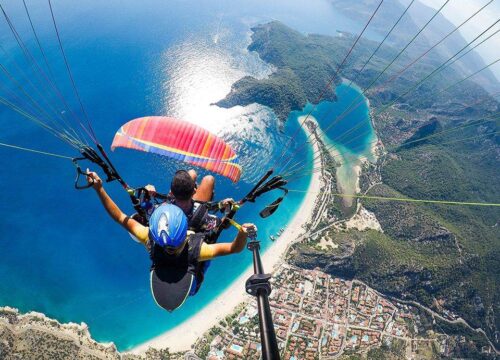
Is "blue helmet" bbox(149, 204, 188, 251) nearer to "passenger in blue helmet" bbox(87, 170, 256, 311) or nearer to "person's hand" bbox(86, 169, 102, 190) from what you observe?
"passenger in blue helmet" bbox(87, 170, 256, 311)

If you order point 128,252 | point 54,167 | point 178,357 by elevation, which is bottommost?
point 178,357

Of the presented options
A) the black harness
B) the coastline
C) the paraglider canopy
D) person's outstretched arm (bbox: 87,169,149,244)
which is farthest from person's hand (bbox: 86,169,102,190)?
the coastline

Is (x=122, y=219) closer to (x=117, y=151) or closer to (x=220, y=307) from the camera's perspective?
(x=220, y=307)

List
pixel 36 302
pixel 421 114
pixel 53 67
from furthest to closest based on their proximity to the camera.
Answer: pixel 421 114, pixel 53 67, pixel 36 302

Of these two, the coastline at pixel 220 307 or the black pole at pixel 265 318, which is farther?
the coastline at pixel 220 307

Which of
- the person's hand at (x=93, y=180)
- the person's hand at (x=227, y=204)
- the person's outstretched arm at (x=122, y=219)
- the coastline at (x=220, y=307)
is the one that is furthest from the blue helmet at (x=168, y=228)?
the coastline at (x=220, y=307)

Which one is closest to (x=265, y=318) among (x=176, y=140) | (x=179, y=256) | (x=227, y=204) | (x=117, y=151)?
(x=179, y=256)

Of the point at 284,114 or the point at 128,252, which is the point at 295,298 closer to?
the point at 128,252

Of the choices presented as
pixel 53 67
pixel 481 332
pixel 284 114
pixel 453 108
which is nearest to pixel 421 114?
pixel 453 108

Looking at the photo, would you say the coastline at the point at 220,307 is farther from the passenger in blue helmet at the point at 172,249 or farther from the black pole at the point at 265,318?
the black pole at the point at 265,318
